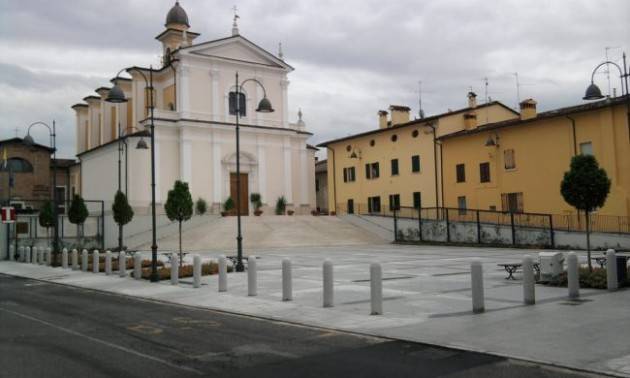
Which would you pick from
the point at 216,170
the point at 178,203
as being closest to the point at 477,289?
the point at 178,203

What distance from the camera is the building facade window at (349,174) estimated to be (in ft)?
179

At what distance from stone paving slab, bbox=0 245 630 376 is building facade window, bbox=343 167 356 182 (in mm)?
33505

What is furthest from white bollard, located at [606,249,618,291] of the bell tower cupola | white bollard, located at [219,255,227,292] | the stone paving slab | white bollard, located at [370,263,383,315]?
the bell tower cupola

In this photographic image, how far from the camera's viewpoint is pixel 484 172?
42281mm

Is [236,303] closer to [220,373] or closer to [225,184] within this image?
[220,373]

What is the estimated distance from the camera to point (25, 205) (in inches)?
2640

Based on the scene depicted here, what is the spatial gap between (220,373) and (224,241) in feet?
111

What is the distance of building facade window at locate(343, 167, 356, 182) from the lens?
54531 millimetres

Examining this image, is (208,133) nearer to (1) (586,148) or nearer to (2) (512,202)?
(2) (512,202)

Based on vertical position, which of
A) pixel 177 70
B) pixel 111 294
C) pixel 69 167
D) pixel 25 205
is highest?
pixel 177 70

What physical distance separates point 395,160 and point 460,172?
6.95 m

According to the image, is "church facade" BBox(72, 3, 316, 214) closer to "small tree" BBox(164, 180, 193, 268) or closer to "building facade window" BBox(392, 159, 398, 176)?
"building facade window" BBox(392, 159, 398, 176)

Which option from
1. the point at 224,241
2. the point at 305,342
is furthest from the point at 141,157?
the point at 305,342

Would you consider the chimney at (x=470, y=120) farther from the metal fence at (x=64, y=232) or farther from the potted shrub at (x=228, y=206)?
the metal fence at (x=64, y=232)
